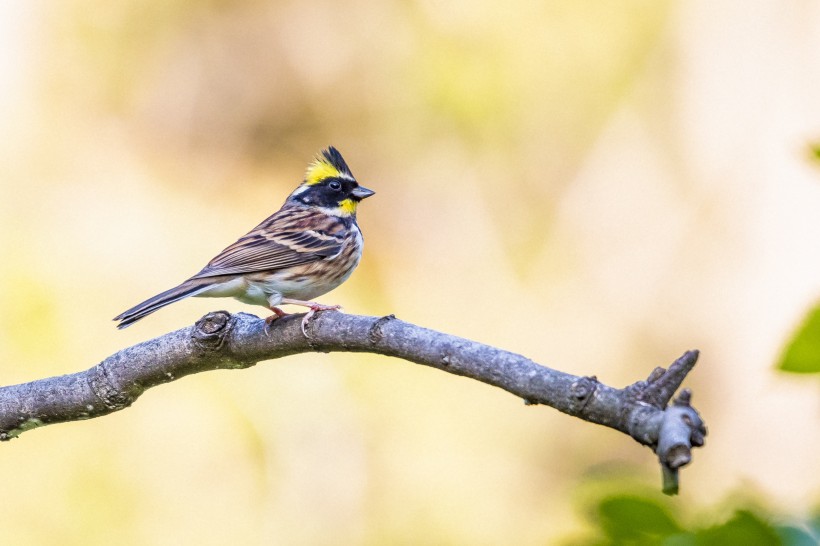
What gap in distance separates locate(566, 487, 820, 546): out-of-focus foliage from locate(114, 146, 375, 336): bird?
270cm

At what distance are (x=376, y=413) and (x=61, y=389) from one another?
502 cm

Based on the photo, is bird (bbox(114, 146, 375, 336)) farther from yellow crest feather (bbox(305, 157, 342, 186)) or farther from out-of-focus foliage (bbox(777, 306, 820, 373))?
out-of-focus foliage (bbox(777, 306, 820, 373))

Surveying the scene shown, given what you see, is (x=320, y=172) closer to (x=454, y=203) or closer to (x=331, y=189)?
(x=331, y=189)

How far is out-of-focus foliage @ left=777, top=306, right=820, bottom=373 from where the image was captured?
1.23 metres

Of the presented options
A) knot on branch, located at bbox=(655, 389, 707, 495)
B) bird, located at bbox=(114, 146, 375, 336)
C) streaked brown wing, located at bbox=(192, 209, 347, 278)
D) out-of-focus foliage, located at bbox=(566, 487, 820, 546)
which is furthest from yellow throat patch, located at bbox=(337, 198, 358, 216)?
out-of-focus foliage, located at bbox=(566, 487, 820, 546)

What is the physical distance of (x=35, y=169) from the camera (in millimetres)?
9047

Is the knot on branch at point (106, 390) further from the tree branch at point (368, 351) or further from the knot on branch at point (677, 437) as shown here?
the knot on branch at point (677, 437)

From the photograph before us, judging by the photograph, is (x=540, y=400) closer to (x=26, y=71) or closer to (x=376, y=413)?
(x=376, y=413)

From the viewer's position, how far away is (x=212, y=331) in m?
3.31

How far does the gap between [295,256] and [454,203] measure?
4.65 m

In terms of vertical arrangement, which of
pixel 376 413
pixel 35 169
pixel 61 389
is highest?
pixel 35 169

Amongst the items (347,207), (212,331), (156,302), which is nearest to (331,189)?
(347,207)

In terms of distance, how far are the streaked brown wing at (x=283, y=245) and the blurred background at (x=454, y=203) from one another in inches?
126

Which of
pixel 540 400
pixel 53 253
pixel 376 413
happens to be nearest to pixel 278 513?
pixel 376 413
